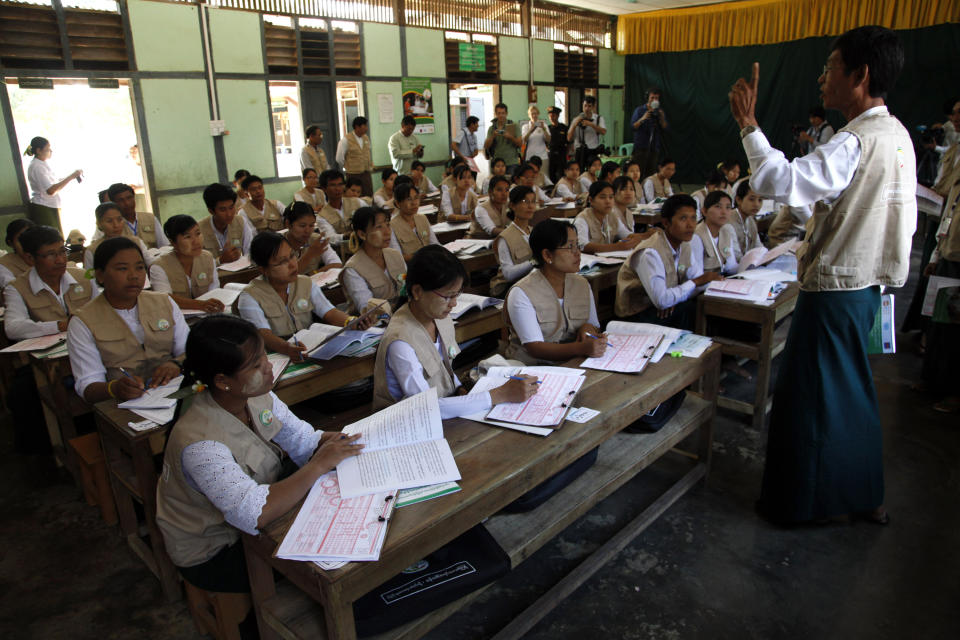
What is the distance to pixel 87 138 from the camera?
846 centimetres

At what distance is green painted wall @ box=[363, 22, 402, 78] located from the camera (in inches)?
311

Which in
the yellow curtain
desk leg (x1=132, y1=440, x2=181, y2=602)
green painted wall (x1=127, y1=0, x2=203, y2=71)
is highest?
the yellow curtain

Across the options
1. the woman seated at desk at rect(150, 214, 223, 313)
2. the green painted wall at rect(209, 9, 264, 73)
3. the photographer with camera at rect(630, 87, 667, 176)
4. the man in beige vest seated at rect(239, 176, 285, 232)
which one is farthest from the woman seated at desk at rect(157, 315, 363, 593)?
the photographer with camera at rect(630, 87, 667, 176)

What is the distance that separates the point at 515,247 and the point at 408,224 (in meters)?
0.91

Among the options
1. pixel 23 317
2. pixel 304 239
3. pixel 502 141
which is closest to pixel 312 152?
pixel 502 141

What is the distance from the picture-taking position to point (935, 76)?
8.98 meters

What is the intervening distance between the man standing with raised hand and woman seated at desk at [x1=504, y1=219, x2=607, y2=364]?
695mm

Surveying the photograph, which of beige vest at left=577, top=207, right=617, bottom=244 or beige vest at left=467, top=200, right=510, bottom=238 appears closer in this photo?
beige vest at left=577, top=207, right=617, bottom=244

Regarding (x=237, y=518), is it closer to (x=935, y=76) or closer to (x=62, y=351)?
(x=62, y=351)

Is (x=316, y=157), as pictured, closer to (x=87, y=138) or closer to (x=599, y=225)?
(x=87, y=138)

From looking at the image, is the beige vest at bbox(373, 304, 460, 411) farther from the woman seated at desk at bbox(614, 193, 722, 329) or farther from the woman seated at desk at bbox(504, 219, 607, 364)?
the woman seated at desk at bbox(614, 193, 722, 329)

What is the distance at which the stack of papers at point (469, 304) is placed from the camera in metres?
2.59

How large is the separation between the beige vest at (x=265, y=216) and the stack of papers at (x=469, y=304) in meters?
3.02

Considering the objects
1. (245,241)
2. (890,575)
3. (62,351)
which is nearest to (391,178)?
(245,241)
